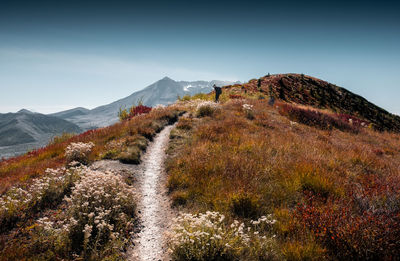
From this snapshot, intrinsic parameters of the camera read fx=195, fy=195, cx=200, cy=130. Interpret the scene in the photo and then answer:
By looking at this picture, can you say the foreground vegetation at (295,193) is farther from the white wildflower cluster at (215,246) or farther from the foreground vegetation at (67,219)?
the foreground vegetation at (67,219)

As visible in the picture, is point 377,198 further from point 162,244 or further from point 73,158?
point 73,158

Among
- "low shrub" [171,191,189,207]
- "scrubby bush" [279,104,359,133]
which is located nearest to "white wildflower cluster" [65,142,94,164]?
"low shrub" [171,191,189,207]

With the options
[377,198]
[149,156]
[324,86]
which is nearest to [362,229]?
[377,198]

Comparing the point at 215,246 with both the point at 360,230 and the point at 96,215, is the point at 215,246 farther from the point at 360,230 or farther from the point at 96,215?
the point at 96,215

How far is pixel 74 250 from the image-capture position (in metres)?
4.04

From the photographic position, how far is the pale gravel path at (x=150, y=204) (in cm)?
433

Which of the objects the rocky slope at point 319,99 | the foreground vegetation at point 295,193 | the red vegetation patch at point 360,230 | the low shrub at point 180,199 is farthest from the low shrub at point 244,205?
the rocky slope at point 319,99

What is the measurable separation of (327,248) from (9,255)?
19.3 feet

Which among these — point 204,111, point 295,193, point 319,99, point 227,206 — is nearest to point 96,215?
point 227,206

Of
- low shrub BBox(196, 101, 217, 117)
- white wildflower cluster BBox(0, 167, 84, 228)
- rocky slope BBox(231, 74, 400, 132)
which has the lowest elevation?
white wildflower cluster BBox(0, 167, 84, 228)

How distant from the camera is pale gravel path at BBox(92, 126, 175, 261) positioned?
433 centimetres

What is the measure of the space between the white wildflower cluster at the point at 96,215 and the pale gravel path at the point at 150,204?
425 millimetres

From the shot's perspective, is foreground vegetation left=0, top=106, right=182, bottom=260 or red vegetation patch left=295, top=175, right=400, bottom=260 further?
foreground vegetation left=0, top=106, right=182, bottom=260

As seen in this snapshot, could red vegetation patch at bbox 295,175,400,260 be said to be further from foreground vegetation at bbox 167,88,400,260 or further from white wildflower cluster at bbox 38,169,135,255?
white wildflower cluster at bbox 38,169,135,255
